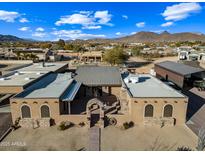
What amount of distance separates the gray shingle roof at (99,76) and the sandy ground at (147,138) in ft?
32.7

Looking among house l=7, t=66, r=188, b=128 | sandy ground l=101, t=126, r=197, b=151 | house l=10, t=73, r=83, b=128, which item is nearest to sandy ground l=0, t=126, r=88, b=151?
house l=10, t=73, r=83, b=128

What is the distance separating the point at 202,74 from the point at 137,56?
2077 inches

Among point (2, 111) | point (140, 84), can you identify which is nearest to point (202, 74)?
point (140, 84)

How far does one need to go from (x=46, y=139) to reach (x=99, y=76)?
15.0 meters

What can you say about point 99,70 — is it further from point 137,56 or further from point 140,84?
point 137,56

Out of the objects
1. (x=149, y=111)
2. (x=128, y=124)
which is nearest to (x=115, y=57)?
(x=149, y=111)

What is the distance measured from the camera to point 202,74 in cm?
3703

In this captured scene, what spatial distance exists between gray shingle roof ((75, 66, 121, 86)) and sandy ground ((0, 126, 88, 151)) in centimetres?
1025

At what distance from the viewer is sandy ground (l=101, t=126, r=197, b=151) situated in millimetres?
16859

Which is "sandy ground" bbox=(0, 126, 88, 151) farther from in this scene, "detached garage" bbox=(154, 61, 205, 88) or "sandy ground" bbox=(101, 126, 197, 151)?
"detached garage" bbox=(154, 61, 205, 88)

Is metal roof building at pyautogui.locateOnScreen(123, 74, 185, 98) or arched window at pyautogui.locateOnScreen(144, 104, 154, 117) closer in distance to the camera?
arched window at pyautogui.locateOnScreen(144, 104, 154, 117)

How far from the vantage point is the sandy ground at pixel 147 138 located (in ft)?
55.3

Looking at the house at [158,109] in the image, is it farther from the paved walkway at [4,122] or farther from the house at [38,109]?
the paved walkway at [4,122]

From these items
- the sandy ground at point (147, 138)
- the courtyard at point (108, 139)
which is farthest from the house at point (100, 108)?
the sandy ground at point (147, 138)
